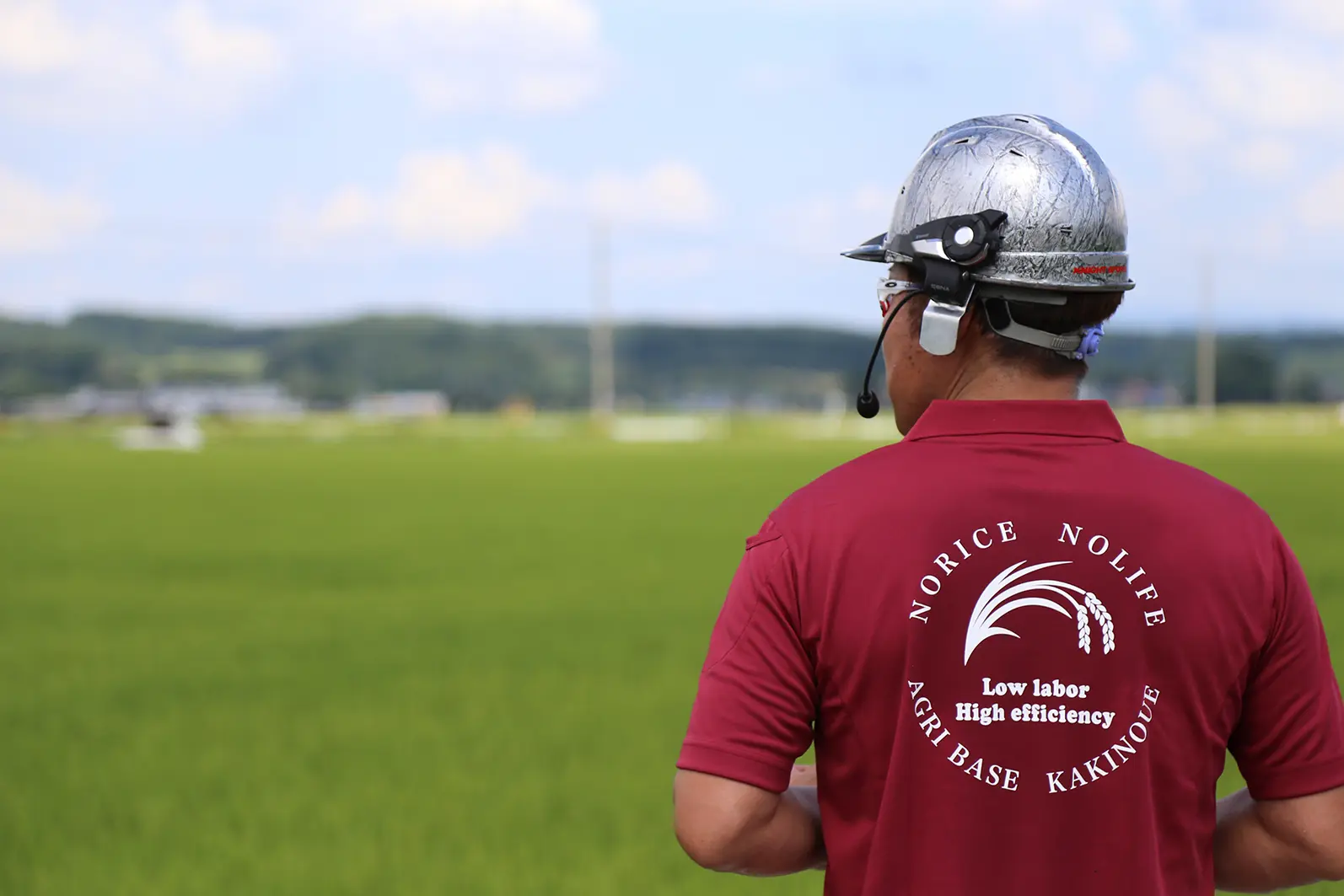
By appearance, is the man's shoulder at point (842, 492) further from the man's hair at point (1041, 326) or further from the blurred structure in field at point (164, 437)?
the blurred structure in field at point (164, 437)

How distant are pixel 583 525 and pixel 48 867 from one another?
17.0 metres

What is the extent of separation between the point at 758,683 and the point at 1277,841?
0.81 meters

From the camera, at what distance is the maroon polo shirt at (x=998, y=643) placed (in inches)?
75.1

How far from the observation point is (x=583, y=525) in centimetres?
2362

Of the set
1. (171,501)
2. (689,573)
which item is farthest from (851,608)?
(171,501)

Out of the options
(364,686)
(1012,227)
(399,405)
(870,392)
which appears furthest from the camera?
(399,405)

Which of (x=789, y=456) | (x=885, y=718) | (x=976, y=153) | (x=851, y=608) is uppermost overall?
(x=976, y=153)

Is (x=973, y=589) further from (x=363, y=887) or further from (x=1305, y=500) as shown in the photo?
(x=1305, y=500)

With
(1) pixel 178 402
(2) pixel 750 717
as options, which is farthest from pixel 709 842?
(1) pixel 178 402

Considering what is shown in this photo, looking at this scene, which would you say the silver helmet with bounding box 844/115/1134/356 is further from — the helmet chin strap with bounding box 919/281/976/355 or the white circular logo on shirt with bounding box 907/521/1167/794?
the white circular logo on shirt with bounding box 907/521/1167/794

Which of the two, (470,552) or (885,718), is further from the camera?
(470,552)

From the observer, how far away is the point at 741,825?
1.99 m

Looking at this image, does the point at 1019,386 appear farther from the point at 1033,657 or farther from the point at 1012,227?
the point at 1033,657

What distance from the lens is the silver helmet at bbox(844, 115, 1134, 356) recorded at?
2000 millimetres
